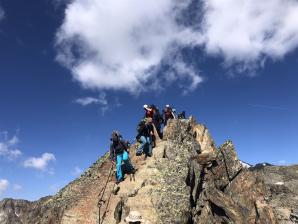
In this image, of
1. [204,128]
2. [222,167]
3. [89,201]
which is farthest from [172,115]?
[89,201]

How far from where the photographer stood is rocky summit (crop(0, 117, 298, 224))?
29844mm

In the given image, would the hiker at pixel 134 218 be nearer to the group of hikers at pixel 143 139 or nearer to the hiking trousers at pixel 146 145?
the group of hikers at pixel 143 139

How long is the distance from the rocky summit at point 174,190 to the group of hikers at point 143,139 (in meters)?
0.94

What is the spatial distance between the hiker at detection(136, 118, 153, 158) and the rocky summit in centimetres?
90

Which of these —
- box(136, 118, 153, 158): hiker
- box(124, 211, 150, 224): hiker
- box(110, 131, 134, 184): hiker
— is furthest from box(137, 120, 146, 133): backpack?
box(124, 211, 150, 224): hiker

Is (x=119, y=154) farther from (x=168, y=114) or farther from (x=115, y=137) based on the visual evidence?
(x=168, y=114)

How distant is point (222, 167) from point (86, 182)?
15.8 metres

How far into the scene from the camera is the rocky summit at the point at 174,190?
2984cm

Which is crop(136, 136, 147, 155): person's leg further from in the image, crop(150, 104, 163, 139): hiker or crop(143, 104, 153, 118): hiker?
crop(143, 104, 153, 118): hiker

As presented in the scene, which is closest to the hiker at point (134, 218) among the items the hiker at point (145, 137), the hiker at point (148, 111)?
the hiker at point (145, 137)

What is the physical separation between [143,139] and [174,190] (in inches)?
306

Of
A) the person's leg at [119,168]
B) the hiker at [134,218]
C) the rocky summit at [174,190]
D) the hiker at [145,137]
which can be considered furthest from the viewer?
the hiker at [145,137]

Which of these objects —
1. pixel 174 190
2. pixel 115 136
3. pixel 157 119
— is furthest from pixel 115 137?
pixel 157 119

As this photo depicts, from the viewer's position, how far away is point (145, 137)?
1492 inches
